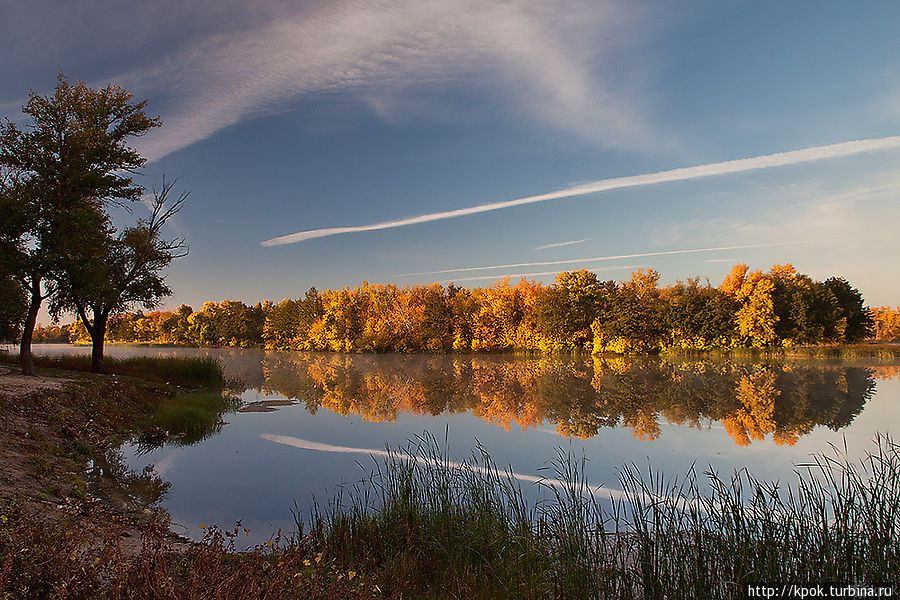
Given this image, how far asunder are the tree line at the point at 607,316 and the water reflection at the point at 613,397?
1807 cm

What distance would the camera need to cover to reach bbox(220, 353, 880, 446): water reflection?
52.3ft

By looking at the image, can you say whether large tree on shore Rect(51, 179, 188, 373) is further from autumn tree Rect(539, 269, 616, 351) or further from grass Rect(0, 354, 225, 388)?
autumn tree Rect(539, 269, 616, 351)

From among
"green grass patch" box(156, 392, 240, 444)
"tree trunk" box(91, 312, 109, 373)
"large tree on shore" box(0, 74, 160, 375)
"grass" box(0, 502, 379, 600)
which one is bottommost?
"green grass patch" box(156, 392, 240, 444)

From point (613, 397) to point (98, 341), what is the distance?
2310 centimetres

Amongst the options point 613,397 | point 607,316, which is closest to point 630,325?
point 607,316

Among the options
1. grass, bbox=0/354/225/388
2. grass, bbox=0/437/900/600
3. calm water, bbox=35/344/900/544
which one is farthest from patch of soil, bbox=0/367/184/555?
grass, bbox=0/354/225/388

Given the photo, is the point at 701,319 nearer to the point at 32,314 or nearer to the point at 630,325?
the point at 630,325

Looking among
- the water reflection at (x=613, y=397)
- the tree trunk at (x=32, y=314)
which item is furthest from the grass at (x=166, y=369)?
the tree trunk at (x=32, y=314)

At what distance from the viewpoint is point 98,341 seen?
24094 millimetres

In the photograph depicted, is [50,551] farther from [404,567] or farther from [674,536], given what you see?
[674,536]

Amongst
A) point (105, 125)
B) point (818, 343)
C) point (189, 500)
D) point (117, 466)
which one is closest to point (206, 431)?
point (117, 466)

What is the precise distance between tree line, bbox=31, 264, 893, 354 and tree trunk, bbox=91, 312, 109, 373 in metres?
40.2

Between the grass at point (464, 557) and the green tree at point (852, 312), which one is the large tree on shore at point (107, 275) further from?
the green tree at point (852, 312)

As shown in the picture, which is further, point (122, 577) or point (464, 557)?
point (464, 557)
